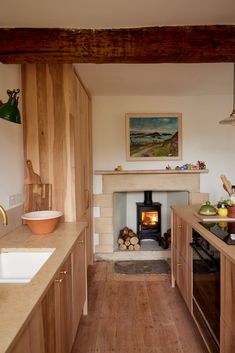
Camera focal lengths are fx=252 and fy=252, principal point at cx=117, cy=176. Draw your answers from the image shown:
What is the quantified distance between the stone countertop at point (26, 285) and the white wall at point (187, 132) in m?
1.82

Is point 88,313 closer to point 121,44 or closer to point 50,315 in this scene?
point 50,315

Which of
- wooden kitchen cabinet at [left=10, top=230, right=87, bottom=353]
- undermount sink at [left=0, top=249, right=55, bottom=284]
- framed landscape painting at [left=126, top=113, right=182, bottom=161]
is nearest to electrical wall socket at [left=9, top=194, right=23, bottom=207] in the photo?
undermount sink at [left=0, top=249, right=55, bottom=284]

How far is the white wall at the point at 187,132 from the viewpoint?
3645 mm

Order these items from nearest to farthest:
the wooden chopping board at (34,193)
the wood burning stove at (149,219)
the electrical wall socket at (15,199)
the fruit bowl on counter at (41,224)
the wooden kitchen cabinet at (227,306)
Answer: the wooden kitchen cabinet at (227,306) → the fruit bowl on counter at (41,224) → the electrical wall socket at (15,199) → the wooden chopping board at (34,193) → the wood burning stove at (149,219)

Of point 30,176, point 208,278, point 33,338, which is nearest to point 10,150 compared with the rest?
point 30,176

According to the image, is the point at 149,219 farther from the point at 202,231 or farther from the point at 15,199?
the point at 15,199

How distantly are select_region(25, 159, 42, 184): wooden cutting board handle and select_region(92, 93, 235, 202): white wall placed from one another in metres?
1.43

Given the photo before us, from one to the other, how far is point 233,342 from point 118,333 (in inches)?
42.6

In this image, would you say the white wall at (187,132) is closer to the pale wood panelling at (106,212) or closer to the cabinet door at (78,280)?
the pale wood panelling at (106,212)

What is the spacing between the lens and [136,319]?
2.26m

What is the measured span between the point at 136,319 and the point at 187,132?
254 cm

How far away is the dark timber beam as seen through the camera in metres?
1.83

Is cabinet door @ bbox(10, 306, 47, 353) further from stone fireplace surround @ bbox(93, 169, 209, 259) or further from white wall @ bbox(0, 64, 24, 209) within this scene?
stone fireplace surround @ bbox(93, 169, 209, 259)

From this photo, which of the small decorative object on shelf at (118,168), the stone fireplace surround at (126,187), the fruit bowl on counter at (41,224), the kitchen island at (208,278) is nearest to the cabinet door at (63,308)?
the fruit bowl on counter at (41,224)
